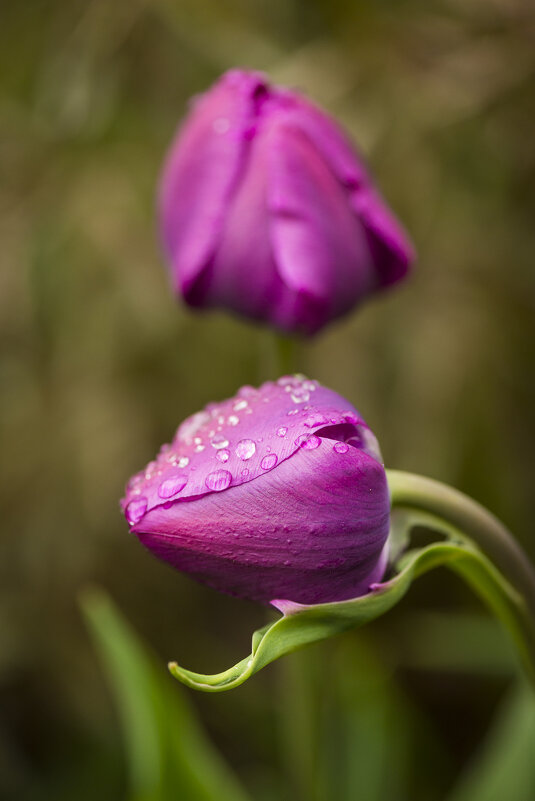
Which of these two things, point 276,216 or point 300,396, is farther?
point 276,216

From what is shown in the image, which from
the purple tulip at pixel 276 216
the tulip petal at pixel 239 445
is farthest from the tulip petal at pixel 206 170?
the tulip petal at pixel 239 445

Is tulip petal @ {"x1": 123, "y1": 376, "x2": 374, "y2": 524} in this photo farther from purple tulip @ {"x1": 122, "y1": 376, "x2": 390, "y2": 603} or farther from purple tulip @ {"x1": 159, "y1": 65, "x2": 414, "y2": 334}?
purple tulip @ {"x1": 159, "y1": 65, "x2": 414, "y2": 334}

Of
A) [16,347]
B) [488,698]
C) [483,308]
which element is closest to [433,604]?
[488,698]

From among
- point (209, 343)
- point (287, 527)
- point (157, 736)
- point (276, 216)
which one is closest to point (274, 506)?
point (287, 527)

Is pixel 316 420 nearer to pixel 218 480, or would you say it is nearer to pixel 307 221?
pixel 218 480

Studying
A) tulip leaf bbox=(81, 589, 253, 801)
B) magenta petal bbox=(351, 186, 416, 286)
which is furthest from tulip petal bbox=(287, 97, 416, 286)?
tulip leaf bbox=(81, 589, 253, 801)

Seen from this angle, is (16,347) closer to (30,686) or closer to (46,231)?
(46,231)
